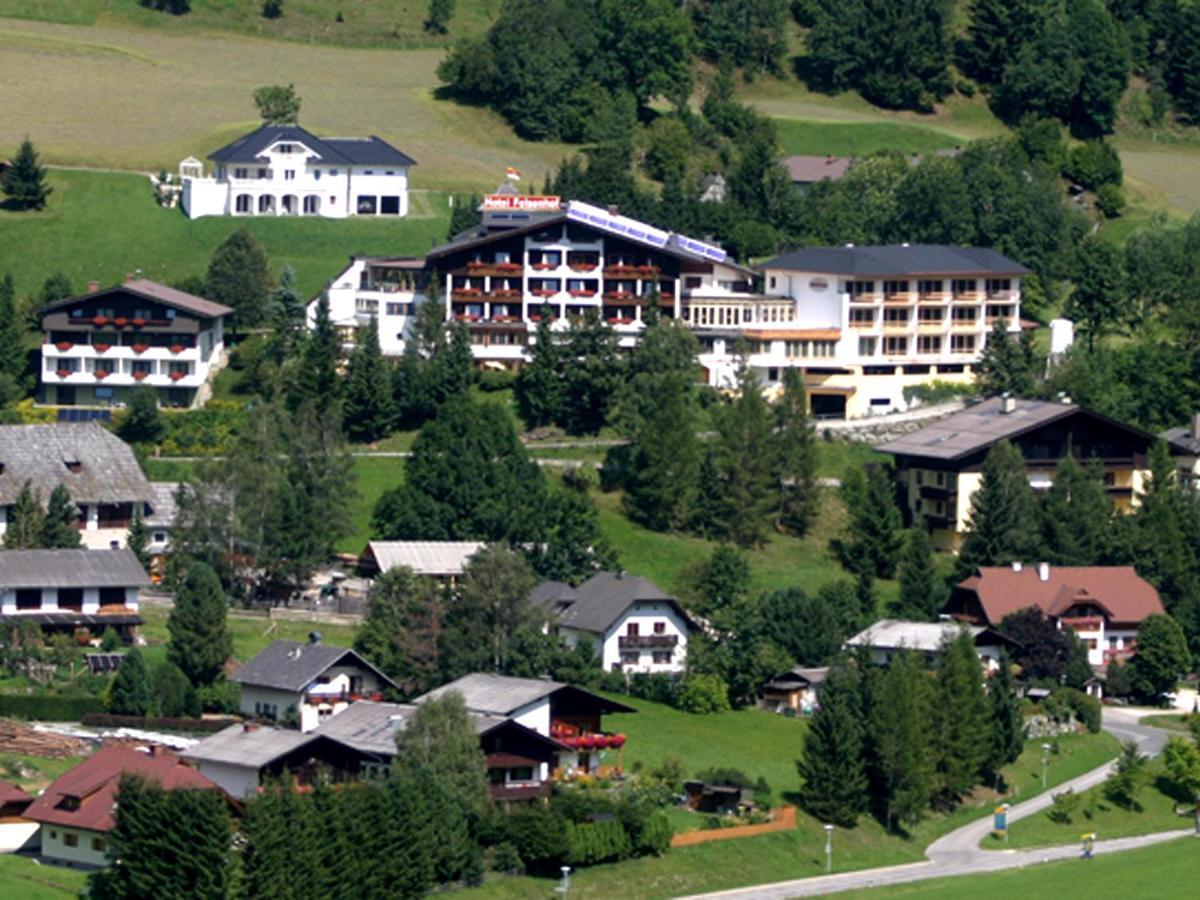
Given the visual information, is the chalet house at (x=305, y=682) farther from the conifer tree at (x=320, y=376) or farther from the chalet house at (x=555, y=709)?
the conifer tree at (x=320, y=376)

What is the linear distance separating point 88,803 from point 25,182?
84.4m

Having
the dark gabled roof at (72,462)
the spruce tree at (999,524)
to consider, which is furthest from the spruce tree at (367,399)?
the spruce tree at (999,524)

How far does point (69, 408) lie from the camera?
498 ft

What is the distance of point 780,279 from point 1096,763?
48.4 m

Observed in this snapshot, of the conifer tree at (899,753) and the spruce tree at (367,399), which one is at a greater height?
the spruce tree at (367,399)

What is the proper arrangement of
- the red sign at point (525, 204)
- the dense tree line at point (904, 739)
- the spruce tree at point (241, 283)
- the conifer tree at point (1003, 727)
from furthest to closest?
the red sign at point (525, 204) < the spruce tree at point (241, 283) < the conifer tree at point (1003, 727) < the dense tree line at point (904, 739)

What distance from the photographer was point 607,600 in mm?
132250

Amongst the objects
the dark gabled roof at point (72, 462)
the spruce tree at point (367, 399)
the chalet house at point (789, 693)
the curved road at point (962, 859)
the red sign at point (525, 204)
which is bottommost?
the curved road at point (962, 859)

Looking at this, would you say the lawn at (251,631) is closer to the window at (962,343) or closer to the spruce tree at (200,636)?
the spruce tree at (200,636)

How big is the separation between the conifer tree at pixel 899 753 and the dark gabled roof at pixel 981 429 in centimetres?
3468

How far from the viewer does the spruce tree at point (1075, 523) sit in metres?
146

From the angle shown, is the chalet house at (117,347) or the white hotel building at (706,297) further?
the white hotel building at (706,297)

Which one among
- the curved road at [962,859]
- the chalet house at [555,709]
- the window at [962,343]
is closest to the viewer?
the curved road at [962,859]

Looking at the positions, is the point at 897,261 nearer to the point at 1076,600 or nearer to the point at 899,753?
the point at 1076,600
